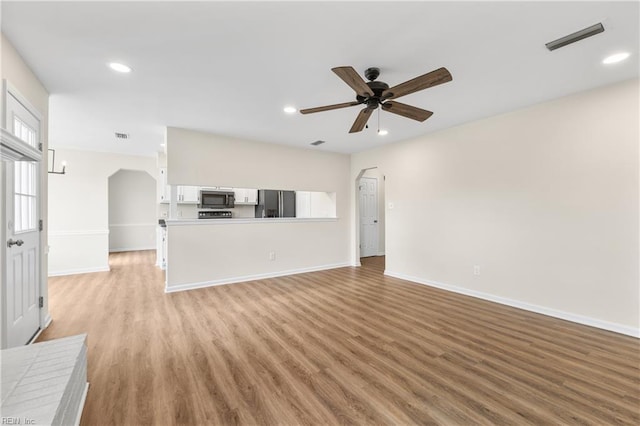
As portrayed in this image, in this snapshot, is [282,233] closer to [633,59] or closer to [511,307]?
[511,307]

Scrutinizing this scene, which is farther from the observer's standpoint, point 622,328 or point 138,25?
point 622,328

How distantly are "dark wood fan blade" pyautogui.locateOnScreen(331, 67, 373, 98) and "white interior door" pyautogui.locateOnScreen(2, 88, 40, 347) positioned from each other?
93.5 inches

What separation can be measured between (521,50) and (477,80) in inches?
20.0

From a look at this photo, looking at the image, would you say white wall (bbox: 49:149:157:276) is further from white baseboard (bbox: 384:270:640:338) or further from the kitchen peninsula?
white baseboard (bbox: 384:270:640:338)

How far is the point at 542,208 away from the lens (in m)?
3.27

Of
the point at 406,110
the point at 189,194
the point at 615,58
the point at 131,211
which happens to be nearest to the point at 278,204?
the point at 189,194

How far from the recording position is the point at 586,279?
2959mm

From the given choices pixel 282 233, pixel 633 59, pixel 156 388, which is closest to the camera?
pixel 156 388

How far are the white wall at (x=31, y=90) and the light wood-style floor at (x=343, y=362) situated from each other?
26.3 inches

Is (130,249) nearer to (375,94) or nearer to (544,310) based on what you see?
(375,94)

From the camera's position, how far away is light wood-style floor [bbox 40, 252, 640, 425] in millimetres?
1661

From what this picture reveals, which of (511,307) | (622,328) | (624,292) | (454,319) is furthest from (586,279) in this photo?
(454,319)

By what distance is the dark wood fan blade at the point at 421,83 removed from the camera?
6.32ft

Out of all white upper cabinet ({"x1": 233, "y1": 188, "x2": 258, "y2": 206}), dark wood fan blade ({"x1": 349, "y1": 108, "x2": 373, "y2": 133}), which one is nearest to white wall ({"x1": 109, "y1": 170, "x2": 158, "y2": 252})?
white upper cabinet ({"x1": 233, "y1": 188, "x2": 258, "y2": 206})
